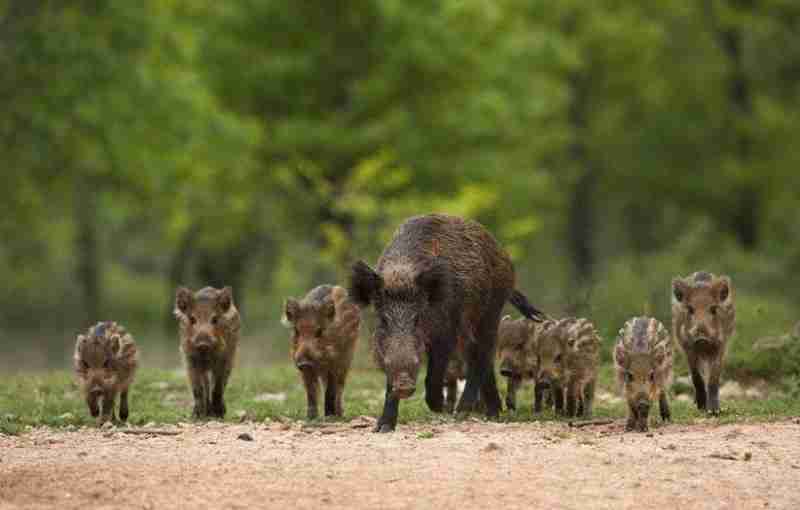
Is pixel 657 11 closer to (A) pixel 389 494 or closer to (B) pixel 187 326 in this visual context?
(B) pixel 187 326

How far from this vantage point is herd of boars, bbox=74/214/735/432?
468 inches

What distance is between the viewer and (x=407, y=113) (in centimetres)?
3456

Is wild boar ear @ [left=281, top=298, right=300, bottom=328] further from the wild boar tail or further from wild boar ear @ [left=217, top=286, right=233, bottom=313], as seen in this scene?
the wild boar tail

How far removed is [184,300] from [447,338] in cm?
250

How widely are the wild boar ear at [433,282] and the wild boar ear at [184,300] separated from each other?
2.35m

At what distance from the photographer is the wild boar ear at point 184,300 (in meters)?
13.2

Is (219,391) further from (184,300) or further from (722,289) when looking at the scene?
(722,289)

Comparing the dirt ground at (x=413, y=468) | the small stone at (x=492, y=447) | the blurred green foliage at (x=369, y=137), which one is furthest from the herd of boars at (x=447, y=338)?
the blurred green foliage at (x=369, y=137)

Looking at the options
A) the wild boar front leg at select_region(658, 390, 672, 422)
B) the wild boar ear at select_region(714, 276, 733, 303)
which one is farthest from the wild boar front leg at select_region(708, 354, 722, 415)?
the wild boar front leg at select_region(658, 390, 672, 422)

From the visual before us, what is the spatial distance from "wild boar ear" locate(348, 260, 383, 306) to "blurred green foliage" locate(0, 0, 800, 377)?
292 inches

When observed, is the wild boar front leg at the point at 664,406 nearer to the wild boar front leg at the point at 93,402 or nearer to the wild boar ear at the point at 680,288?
the wild boar ear at the point at 680,288

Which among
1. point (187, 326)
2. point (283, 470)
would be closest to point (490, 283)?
point (187, 326)

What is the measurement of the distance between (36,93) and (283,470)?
2132 centimetres

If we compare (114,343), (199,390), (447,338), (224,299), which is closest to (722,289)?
(447,338)
